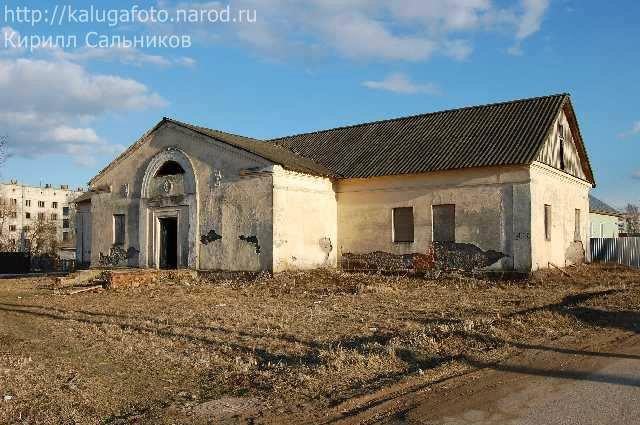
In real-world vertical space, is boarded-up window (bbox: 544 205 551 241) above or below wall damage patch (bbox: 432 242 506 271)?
above

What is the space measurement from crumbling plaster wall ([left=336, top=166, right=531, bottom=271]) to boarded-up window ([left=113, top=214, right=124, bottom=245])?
9.49 metres

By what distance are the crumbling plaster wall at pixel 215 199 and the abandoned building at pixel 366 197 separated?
0.15 feet

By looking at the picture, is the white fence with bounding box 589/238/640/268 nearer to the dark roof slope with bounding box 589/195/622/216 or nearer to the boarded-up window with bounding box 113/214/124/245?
the dark roof slope with bounding box 589/195/622/216

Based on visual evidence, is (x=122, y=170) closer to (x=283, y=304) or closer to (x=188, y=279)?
(x=188, y=279)

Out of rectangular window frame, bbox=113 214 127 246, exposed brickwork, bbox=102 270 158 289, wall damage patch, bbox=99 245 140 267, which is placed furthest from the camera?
rectangular window frame, bbox=113 214 127 246

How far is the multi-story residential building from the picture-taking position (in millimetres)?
78875

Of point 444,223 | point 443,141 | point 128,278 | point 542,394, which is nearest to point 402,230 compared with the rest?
point 444,223

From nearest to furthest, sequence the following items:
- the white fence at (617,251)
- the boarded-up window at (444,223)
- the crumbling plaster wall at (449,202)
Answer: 1. the crumbling plaster wall at (449,202)
2. the boarded-up window at (444,223)
3. the white fence at (617,251)

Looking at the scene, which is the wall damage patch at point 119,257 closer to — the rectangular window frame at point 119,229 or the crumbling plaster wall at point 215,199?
the crumbling plaster wall at point 215,199

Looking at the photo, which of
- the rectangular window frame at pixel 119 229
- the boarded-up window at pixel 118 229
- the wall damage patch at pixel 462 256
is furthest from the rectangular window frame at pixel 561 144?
the boarded-up window at pixel 118 229

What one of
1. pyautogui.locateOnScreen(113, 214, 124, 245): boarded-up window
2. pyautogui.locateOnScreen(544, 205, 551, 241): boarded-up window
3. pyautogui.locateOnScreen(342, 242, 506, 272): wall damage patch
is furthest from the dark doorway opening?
pyautogui.locateOnScreen(544, 205, 551, 241): boarded-up window

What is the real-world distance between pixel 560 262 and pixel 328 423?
1801 cm

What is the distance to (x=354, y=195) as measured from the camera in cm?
2192

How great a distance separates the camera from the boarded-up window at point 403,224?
20453mm
